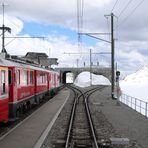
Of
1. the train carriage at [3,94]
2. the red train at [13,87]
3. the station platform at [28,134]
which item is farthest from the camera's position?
the red train at [13,87]

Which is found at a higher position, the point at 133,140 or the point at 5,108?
the point at 5,108

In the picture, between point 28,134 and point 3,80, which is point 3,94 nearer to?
point 3,80

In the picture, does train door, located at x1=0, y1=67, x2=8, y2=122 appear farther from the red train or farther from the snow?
the snow

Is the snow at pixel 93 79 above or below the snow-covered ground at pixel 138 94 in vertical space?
above

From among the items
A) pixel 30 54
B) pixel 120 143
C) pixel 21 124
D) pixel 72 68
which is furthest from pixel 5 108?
pixel 72 68

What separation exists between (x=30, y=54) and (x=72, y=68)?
46.6 m

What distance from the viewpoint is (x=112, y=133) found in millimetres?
18219

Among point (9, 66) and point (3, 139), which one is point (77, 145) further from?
point (9, 66)

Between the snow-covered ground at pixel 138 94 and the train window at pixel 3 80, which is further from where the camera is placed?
the snow-covered ground at pixel 138 94

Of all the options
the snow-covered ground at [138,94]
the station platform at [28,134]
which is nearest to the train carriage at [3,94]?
the station platform at [28,134]

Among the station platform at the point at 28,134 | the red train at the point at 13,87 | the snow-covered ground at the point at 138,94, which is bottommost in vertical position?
the station platform at the point at 28,134

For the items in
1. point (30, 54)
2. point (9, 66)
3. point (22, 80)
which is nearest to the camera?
point (9, 66)

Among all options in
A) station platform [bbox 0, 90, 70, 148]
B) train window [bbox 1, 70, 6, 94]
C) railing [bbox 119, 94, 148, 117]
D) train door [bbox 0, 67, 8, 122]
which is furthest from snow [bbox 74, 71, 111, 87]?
train window [bbox 1, 70, 6, 94]

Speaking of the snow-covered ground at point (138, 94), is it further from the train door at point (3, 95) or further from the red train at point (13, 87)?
the train door at point (3, 95)
